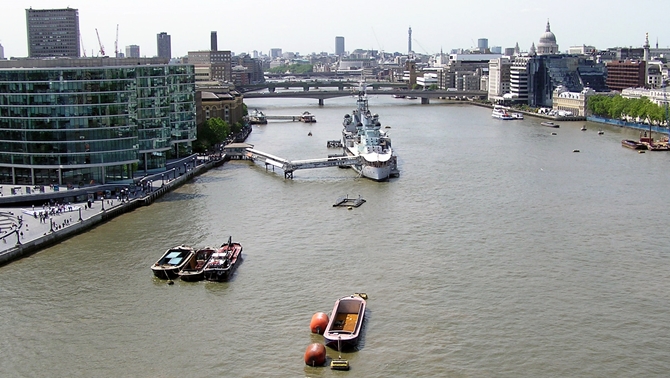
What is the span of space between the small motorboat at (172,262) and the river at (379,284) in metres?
0.31

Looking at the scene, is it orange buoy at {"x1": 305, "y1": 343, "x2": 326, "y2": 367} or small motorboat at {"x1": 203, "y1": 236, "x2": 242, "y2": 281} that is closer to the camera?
orange buoy at {"x1": 305, "y1": 343, "x2": 326, "y2": 367}

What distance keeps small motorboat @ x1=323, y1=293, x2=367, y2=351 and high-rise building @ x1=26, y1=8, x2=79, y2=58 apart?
66.2 metres

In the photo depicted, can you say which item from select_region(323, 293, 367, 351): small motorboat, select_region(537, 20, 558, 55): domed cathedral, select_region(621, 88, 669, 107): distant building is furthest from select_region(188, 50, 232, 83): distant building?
select_region(323, 293, 367, 351): small motorboat

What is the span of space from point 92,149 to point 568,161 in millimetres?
18151

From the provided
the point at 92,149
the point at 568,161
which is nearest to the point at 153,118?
the point at 92,149

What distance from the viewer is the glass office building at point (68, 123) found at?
24453mm

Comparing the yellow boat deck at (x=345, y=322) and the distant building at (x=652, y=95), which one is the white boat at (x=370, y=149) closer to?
the yellow boat deck at (x=345, y=322)

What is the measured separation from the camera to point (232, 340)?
43.9ft

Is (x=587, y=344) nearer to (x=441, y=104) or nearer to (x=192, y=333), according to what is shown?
(x=192, y=333)

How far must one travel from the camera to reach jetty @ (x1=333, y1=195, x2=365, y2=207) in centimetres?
2398

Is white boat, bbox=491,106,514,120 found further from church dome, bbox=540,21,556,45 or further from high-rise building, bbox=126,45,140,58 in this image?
high-rise building, bbox=126,45,140,58

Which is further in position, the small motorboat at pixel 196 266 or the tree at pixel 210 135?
the tree at pixel 210 135

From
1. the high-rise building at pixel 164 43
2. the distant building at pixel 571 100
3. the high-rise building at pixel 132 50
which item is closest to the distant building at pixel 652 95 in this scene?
the distant building at pixel 571 100

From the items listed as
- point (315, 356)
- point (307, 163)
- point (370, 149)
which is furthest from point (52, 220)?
point (370, 149)
